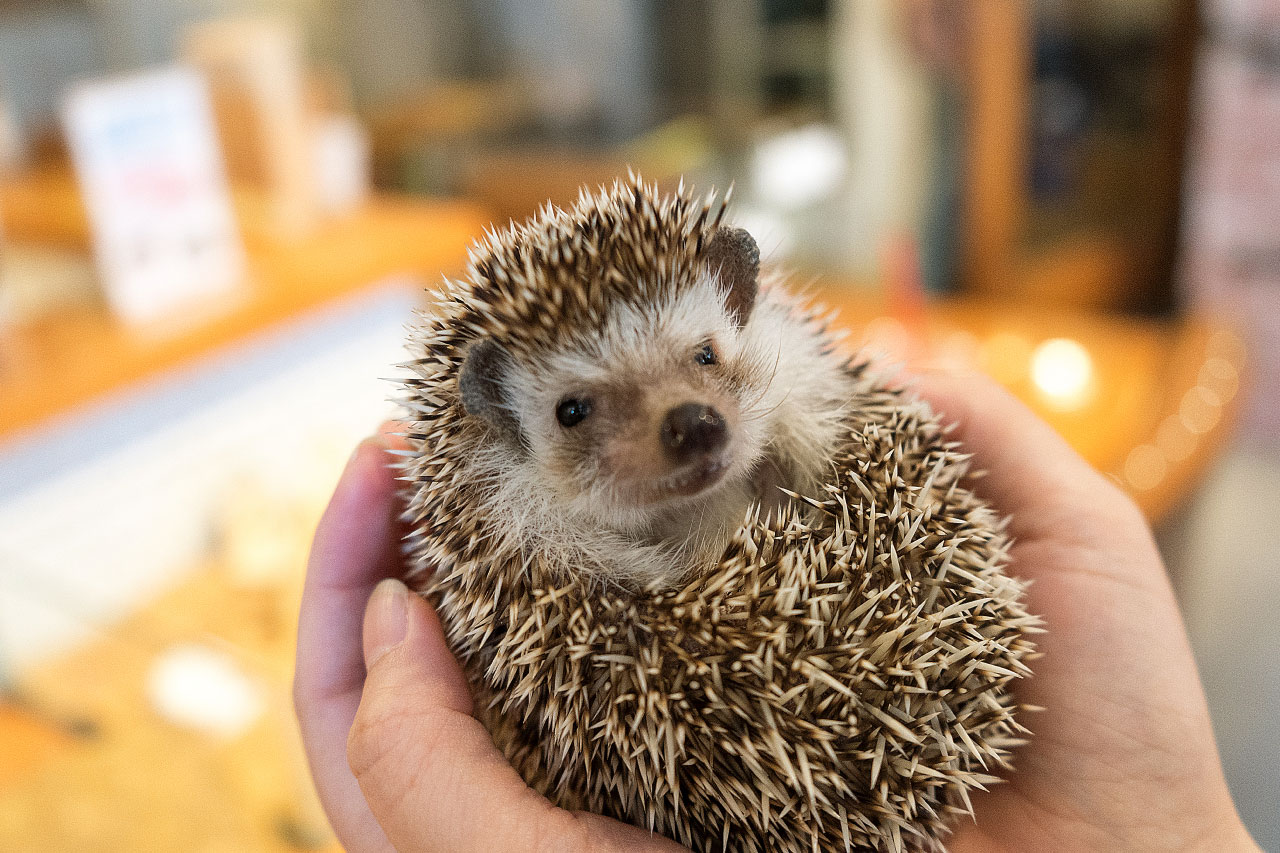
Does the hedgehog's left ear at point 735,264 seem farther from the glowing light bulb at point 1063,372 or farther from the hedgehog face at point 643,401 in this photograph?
the glowing light bulb at point 1063,372

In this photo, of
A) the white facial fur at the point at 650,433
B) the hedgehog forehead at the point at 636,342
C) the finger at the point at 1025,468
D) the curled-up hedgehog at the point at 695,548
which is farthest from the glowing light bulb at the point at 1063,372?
the hedgehog forehead at the point at 636,342

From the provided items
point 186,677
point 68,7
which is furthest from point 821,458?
point 68,7

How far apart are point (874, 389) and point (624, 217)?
0.42 meters

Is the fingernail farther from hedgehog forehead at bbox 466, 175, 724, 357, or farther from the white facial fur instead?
hedgehog forehead at bbox 466, 175, 724, 357

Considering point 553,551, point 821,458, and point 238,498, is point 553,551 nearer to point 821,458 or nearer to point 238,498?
point 821,458

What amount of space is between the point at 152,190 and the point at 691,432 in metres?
2.23

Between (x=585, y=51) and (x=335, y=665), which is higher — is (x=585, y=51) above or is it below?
above

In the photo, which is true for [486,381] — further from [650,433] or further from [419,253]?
[419,253]

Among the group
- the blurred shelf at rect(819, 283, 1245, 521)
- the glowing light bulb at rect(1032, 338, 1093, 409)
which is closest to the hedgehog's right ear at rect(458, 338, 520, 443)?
the blurred shelf at rect(819, 283, 1245, 521)

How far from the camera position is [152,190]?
2742 mm

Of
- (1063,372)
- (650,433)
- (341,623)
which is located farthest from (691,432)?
(1063,372)

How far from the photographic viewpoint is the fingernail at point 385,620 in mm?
1242

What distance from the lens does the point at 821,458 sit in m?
1.26

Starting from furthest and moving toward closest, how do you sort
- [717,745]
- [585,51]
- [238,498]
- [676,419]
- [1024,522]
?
[585,51], [238,498], [1024,522], [676,419], [717,745]
